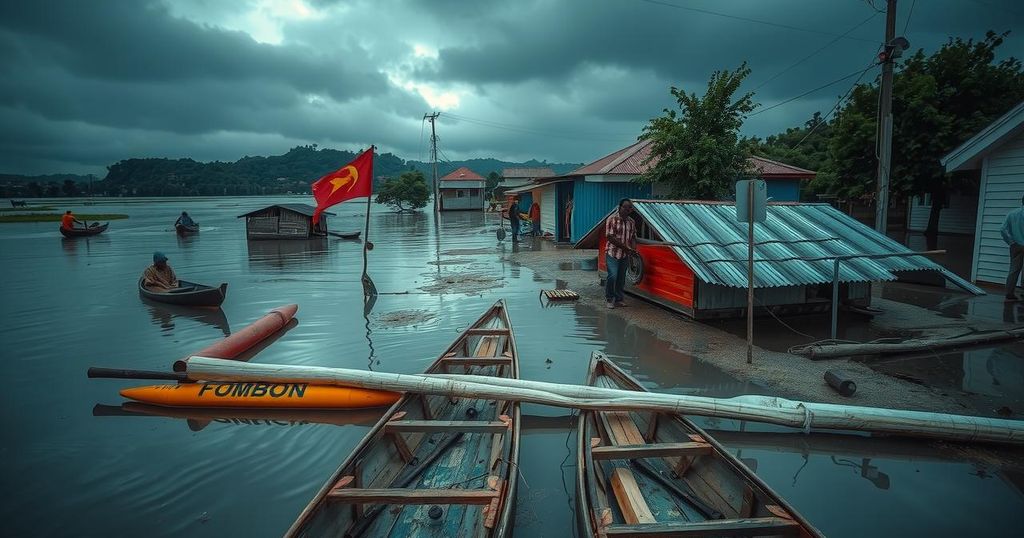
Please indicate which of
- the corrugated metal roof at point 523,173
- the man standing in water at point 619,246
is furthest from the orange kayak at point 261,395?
the corrugated metal roof at point 523,173

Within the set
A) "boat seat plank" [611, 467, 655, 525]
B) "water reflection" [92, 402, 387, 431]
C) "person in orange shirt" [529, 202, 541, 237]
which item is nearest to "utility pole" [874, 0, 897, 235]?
"boat seat plank" [611, 467, 655, 525]

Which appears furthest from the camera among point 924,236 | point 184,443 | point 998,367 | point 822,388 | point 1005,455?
point 924,236

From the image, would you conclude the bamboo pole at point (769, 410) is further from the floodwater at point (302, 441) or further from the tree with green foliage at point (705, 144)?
the tree with green foliage at point (705, 144)

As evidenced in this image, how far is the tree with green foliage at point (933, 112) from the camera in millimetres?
17984

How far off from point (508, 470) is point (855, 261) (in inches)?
321

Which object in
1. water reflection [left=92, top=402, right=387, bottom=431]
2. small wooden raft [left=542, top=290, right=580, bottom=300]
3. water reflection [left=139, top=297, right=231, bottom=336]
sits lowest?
water reflection [left=92, top=402, right=387, bottom=431]

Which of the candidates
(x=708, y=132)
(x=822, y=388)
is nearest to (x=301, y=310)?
(x=822, y=388)

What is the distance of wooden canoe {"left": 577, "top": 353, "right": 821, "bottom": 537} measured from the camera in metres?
2.94

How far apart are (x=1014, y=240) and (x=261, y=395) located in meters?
13.9

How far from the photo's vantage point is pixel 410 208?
194ft

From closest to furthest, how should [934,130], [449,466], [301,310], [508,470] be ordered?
[508,470] < [449,466] < [301,310] < [934,130]

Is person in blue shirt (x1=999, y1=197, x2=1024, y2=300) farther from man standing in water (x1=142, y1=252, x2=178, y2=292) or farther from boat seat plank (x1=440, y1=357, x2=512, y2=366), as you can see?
man standing in water (x1=142, y1=252, x2=178, y2=292)

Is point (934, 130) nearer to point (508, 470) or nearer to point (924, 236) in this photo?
point (924, 236)

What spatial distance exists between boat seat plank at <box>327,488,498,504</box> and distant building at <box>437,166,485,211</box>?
195 ft
